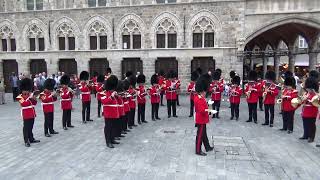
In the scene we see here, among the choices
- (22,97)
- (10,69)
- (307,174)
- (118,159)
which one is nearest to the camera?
(307,174)

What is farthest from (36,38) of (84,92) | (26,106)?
(26,106)

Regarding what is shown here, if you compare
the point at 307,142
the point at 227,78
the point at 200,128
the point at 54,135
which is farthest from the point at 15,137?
the point at 227,78

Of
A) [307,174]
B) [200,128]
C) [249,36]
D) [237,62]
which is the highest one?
[249,36]

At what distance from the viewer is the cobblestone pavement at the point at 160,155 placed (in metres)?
6.70

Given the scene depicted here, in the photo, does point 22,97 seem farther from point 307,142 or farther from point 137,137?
point 307,142

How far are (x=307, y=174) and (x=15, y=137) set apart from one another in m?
8.83

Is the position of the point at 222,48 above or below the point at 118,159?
above

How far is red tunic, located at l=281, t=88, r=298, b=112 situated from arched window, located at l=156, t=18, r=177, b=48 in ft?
Result: 40.1

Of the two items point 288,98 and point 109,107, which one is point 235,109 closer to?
point 288,98

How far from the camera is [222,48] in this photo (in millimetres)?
20672

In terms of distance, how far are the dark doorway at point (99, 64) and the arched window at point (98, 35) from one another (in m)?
0.93

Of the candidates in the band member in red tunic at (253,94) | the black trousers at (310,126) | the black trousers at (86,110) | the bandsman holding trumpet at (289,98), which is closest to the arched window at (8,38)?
the black trousers at (86,110)

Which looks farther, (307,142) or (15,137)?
(15,137)

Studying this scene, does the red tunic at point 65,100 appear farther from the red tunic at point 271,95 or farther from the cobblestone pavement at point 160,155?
the red tunic at point 271,95
